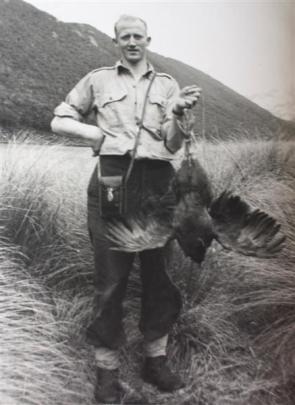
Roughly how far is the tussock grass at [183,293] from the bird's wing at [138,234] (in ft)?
0.75

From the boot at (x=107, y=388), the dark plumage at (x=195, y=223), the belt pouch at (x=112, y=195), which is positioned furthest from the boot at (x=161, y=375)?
the belt pouch at (x=112, y=195)

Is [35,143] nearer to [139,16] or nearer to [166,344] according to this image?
[139,16]

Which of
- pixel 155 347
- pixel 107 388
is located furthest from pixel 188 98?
pixel 107 388

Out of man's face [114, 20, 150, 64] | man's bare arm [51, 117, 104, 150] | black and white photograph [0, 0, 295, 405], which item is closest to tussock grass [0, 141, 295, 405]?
black and white photograph [0, 0, 295, 405]

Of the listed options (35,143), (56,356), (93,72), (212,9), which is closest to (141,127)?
(93,72)

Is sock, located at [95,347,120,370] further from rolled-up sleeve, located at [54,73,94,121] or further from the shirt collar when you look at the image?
the shirt collar

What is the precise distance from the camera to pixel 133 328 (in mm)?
2178

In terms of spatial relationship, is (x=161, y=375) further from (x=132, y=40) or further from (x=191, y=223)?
(x=132, y=40)

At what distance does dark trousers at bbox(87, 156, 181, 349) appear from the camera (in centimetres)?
203

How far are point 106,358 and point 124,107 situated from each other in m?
0.92

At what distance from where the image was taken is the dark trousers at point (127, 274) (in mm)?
2025

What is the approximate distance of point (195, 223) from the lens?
2016 mm

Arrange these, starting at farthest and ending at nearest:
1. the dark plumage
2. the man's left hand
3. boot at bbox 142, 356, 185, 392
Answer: boot at bbox 142, 356, 185, 392 → the dark plumage → the man's left hand

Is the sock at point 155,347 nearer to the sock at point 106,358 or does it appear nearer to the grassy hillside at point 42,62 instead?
the sock at point 106,358
